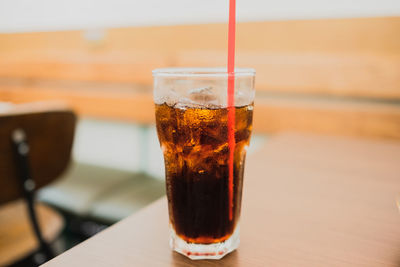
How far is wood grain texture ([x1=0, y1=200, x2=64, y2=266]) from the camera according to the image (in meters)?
1.38

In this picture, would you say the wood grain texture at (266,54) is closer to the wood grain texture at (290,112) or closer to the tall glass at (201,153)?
the wood grain texture at (290,112)

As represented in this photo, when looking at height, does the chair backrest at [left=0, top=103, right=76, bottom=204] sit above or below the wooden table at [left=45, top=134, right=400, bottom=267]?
below

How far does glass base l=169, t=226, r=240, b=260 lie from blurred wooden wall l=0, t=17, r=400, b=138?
4.51ft

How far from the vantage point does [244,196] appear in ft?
2.26

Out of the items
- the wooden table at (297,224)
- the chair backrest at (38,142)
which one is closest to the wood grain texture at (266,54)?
the chair backrest at (38,142)

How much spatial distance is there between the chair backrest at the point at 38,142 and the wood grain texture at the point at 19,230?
0.35ft

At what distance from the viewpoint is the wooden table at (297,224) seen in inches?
18.3

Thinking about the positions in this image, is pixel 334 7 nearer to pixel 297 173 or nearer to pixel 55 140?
pixel 297 173

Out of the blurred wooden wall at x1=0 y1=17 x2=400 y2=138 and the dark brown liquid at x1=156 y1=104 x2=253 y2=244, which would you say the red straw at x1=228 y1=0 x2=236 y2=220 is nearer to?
the dark brown liquid at x1=156 y1=104 x2=253 y2=244

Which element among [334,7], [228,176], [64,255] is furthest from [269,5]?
[64,255]

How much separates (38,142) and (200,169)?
1161 millimetres

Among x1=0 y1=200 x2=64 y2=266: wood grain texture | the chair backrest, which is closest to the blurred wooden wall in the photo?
the chair backrest

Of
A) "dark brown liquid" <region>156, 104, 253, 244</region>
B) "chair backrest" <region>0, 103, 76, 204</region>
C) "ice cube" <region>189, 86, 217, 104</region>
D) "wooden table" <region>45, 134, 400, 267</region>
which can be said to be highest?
"ice cube" <region>189, 86, 217, 104</region>

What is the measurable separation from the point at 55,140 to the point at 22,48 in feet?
5.29
